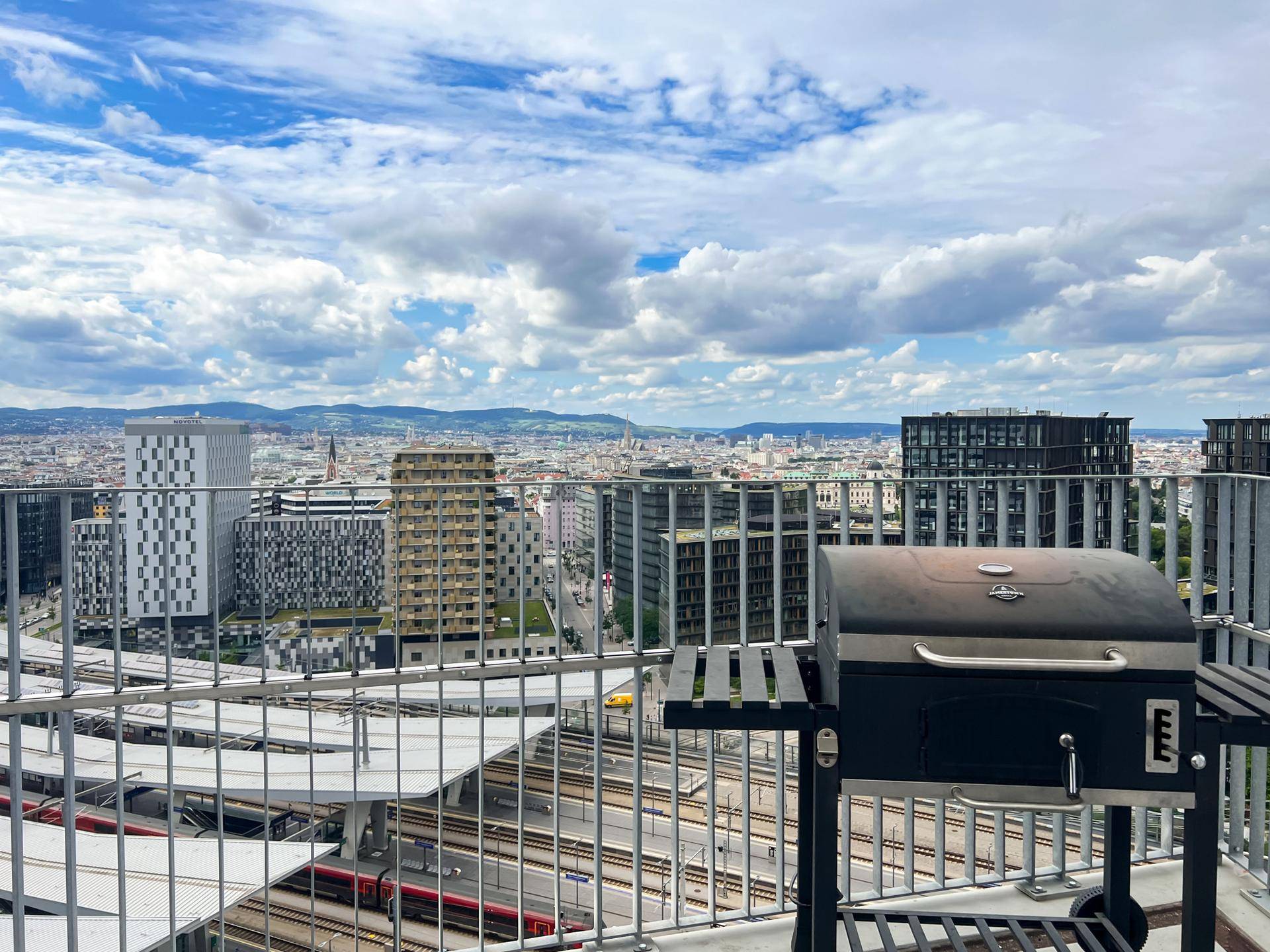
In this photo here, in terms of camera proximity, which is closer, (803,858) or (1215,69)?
(803,858)

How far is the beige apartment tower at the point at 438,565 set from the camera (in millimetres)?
2867

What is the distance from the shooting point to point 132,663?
2.62 metres

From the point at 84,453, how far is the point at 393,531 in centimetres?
2902

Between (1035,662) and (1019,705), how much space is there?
0.11 meters

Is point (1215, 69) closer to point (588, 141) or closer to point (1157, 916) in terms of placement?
point (1157, 916)

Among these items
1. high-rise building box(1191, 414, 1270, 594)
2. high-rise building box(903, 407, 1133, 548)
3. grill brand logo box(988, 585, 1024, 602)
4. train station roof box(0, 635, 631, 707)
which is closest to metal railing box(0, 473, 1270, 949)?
train station roof box(0, 635, 631, 707)

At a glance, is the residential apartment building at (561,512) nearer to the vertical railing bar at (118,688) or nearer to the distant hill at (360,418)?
the vertical railing bar at (118,688)

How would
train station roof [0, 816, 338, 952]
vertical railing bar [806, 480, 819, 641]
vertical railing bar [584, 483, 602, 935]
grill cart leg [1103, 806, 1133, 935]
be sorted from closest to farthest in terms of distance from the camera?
grill cart leg [1103, 806, 1133, 935]
vertical railing bar [584, 483, 602, 935]
train station roof [0, 816, 338, 952]
vertical railing bar [806, 480, 819, 641]

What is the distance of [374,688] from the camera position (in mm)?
2773

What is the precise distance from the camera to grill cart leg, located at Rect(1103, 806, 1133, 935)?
88.7 inches

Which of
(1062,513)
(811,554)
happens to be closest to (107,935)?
(811,554)

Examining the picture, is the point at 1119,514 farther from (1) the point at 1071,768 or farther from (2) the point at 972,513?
(1) the point at 1071,768

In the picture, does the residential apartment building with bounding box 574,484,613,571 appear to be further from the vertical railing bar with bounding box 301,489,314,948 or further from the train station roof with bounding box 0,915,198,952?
the train station roof with bounding box 0,915,198,952

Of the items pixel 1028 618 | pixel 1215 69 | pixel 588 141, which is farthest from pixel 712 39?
pixel 588 141
